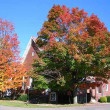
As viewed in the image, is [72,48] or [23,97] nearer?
[72,48]

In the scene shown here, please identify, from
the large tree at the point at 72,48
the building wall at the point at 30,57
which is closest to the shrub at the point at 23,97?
the building wall at the point at 30,57

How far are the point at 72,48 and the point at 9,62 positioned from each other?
13.2 metres

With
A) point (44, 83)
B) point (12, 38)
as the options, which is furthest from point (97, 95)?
point (12, 38)

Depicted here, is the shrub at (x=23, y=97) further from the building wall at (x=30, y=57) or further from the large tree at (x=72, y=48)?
the large tree at (x=72, y=48)

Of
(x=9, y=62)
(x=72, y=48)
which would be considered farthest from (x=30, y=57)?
(x=72, y=48)

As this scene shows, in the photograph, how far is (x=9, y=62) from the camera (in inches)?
1216

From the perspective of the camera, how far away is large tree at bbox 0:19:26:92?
29234 mm

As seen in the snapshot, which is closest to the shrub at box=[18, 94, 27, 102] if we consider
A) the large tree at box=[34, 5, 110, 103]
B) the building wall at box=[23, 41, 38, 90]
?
the building wall at box=[23, 41, 38, 90]

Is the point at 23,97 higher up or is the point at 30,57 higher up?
the point at 30,57

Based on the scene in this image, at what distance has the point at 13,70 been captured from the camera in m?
30.3

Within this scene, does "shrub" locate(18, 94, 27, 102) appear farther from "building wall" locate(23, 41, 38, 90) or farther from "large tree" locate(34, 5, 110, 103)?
"large tree" locate(34, 5, 110, 103)

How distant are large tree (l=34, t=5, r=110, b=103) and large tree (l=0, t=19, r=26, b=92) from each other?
18.3 feet

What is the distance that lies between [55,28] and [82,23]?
141 inches

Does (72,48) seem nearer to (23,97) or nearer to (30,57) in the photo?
(23,97)
